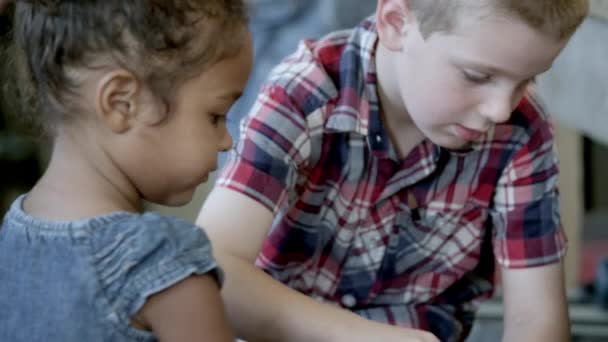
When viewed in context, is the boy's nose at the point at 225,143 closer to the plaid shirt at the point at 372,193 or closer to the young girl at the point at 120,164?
the young girl at the point at 120,164

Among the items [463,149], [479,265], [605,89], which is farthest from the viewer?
[605,89]

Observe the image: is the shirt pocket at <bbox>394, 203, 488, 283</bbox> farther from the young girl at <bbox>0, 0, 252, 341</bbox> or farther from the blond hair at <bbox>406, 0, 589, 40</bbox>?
the young girl at <bbox>0, 0, 252, 341</bbox>

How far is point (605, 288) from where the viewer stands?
2486 mm

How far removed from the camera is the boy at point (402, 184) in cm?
116

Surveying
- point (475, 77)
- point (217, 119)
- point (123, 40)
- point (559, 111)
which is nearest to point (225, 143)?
point (217, 119)

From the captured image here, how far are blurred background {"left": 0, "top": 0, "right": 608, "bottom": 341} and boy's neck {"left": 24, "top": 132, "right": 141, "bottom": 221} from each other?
0.45ft

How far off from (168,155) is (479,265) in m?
0.57

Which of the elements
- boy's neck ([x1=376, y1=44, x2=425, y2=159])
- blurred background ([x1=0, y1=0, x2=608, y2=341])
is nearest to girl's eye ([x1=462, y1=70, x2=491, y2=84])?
boy's neck ([x1=376, y1=44, x2=425, y2=159])

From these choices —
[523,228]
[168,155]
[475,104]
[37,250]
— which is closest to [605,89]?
[523,228]

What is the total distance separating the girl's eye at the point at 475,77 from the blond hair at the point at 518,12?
0.16 ft

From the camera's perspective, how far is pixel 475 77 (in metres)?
1.17

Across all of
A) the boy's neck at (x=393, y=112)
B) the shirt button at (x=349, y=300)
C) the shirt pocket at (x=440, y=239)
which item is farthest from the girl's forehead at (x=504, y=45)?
the shirt button at (x=349, y=300)

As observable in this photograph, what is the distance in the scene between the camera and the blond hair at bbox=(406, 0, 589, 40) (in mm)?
1115

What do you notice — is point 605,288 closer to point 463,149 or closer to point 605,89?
point 605,89
